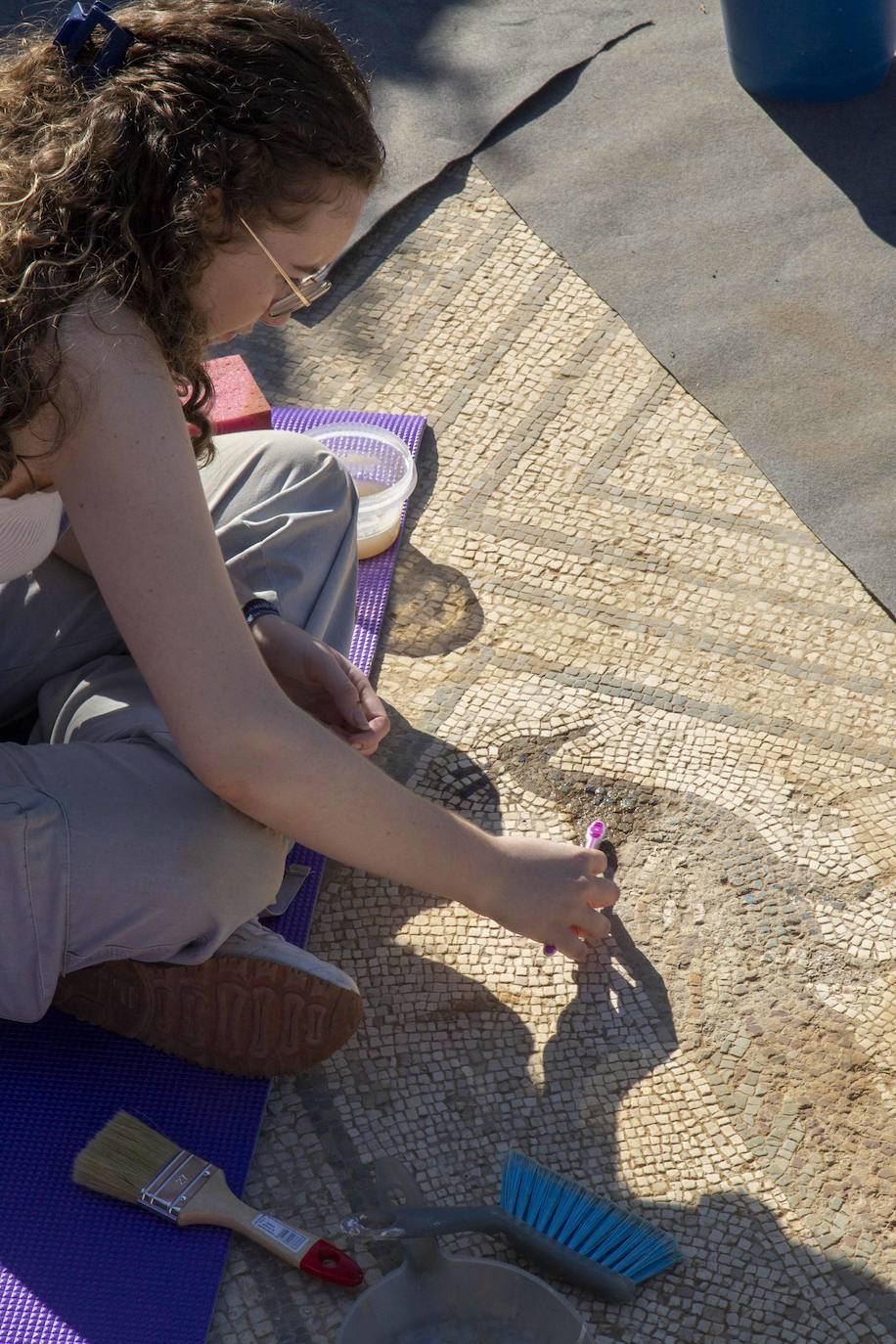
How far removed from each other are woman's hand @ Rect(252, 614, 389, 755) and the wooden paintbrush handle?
536 mm

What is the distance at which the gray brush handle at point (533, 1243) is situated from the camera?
4.69 feet

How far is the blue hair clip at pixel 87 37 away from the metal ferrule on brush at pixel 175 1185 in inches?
45.0

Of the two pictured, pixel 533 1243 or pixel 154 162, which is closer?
pixel 154 162

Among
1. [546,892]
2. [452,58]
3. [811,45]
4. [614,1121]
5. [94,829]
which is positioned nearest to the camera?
[94,829]

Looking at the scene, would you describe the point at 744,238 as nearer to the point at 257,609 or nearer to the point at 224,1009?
the point at 257,609

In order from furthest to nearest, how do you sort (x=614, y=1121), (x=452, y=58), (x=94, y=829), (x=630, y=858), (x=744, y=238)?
(x=452, y=58), (x=744, y=238), (x=630, y=858), (x=614, y=1121), (x=94, y=829)

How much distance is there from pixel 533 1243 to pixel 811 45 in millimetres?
3114

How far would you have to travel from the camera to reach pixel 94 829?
4.71 ft

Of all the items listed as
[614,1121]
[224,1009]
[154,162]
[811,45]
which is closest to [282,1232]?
[224,1009]

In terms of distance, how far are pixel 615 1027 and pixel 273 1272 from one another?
0.53 meters

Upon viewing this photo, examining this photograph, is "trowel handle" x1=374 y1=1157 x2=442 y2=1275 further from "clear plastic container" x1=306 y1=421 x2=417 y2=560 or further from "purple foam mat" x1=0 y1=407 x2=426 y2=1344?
"clear plastic container" x1=306 y1=421 x2=417 y2=560

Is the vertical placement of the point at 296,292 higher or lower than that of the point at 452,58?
higher

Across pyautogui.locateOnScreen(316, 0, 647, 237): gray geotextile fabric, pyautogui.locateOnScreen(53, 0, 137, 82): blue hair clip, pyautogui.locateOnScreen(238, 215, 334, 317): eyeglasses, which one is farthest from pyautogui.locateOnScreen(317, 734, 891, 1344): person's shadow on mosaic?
pyautogui.locateOnScreen(316, 0, 647, 237): gray geotextile fabric

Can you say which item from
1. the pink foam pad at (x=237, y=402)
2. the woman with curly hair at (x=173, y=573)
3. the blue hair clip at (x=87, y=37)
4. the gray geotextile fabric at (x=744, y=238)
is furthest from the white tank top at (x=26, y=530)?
the gray geotextile fabric at (x=744, y=238)
